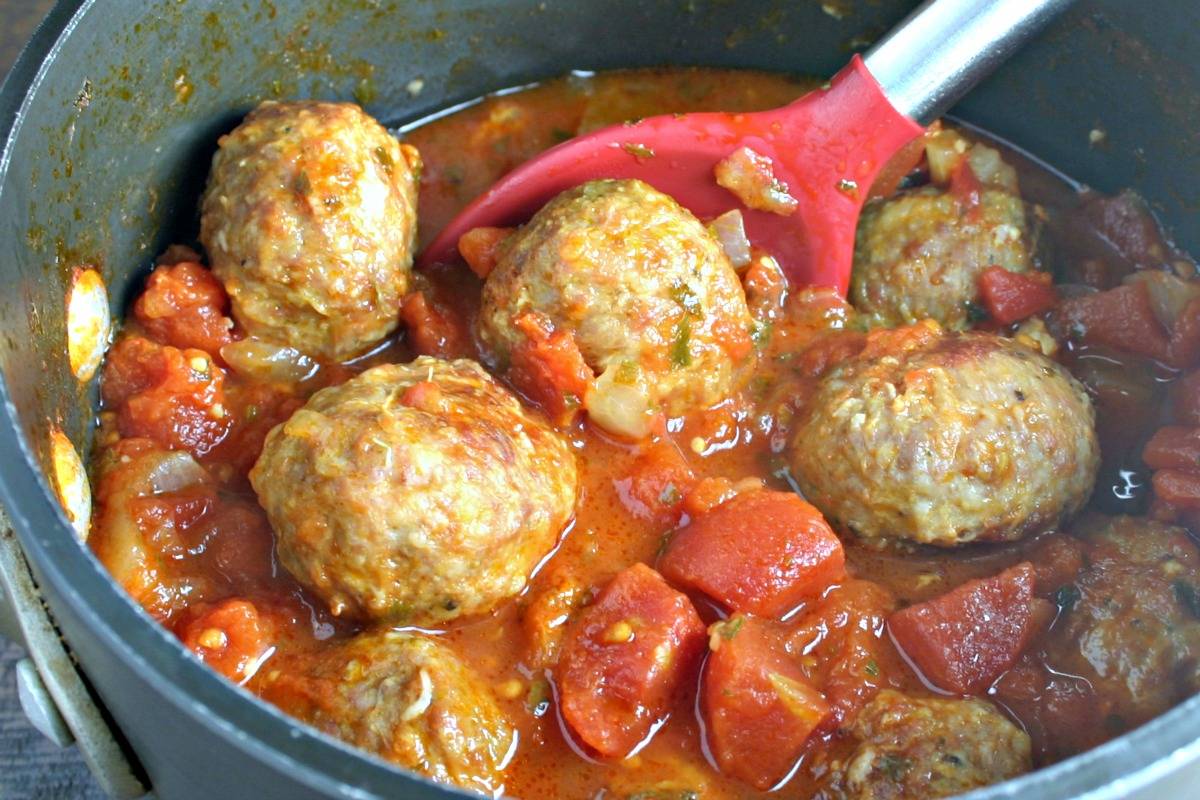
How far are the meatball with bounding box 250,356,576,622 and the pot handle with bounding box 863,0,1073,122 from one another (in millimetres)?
1475

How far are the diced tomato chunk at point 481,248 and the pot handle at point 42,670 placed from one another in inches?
56.8

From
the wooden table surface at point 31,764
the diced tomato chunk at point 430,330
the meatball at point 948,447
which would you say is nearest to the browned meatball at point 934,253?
the meatball at point 948,447

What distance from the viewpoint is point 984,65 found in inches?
132

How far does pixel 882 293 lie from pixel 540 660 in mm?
1417

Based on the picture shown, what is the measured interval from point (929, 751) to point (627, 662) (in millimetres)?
638

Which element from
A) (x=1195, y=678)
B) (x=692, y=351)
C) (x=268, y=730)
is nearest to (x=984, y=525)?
(x=1195, y=678)

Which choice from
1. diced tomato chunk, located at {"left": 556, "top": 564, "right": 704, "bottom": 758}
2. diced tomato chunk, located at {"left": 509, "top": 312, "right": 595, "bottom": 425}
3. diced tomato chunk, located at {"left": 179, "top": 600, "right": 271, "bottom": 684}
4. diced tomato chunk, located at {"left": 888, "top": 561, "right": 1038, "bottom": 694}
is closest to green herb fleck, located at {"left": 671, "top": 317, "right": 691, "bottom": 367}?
diced tomato chunk, located at {"left": 509, "top": 312, "right": 595, "bottom": 425}

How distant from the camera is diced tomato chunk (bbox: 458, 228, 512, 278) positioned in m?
3.28

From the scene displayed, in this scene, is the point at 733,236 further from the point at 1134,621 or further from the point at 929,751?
the point at 929,751

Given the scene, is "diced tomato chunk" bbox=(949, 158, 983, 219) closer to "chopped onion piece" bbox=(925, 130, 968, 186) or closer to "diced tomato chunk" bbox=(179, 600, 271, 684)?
"chopped onion piece" bbox=(925, 130, 968, 186)

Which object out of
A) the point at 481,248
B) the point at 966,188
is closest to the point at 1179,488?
the point at 966,188

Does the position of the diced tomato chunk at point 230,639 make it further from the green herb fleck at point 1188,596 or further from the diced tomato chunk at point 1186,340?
the diced tomato chunk at point 1186,340

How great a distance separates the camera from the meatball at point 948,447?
2754mm

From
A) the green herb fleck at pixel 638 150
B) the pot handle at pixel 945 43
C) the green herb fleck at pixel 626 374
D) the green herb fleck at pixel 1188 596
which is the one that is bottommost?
the green herb fleck at pixel 1188 596
